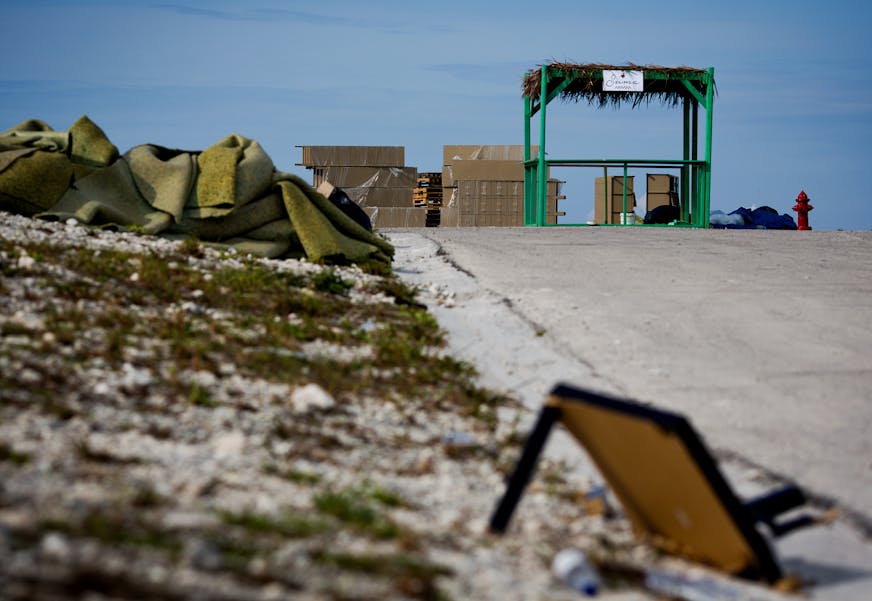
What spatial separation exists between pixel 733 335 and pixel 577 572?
334 centimetres

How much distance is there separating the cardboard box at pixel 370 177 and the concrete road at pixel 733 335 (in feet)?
32.3

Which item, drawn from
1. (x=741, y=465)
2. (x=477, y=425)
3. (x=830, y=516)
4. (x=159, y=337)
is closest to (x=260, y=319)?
(x=159, y=337)

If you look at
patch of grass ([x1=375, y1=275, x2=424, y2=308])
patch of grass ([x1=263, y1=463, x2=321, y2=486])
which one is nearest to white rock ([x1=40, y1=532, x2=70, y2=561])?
patch of grass ([x1=263, y1=463, x2=321, y2=486])

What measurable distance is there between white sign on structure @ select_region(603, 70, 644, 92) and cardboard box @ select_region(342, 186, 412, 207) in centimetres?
503

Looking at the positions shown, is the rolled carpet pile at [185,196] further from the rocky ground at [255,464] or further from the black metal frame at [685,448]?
the black metal frame at [685,448]

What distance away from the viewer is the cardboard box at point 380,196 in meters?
19.2

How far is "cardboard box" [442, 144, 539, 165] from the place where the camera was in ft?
63.8

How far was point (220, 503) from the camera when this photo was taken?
2402 mm

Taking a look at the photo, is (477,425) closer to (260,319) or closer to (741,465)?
(741,465)

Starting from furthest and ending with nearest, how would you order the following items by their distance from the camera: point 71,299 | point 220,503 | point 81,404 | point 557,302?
point 557,302, point 71,299, point 81,404, point 220,503

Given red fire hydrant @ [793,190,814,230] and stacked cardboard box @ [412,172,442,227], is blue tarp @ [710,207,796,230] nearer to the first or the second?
red fire hydrant @ [793,190,814,230]

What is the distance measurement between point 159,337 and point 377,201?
15.0 m

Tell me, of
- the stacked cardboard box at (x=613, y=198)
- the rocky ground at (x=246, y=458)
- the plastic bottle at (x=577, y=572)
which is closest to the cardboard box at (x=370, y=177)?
the stacked cardboard box at (x=613, y=198)

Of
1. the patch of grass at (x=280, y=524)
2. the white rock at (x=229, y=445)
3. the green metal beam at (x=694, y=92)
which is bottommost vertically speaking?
the patch of grass at (x=280, y=524)
